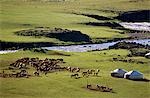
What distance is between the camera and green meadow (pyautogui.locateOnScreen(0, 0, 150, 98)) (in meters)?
49.8

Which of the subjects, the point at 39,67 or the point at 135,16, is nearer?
the point at 39,67

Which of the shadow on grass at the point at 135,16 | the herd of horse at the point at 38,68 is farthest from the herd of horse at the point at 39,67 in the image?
the shadow on grass at the point at 135,16

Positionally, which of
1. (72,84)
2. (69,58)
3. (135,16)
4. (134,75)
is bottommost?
(69,58)

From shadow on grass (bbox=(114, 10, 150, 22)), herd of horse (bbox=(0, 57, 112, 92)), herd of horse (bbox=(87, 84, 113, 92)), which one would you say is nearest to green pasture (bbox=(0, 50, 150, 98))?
herd of horse (bbox=(87, 84, 113, 92))

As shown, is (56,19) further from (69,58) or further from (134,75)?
(134,75)

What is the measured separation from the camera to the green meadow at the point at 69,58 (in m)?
49.8

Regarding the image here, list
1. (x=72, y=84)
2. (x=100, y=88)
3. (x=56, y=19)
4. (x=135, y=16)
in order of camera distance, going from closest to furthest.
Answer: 1. (x=100, y=88)
2. (x=72, y=84)
3. (x=56, y=19)
4. (x=135, y=16)

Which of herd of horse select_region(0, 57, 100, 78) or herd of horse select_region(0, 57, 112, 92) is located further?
herd of horse select_region(0, 57, 100, 78)

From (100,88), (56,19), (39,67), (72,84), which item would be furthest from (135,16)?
(100,88)

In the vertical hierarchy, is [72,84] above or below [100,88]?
above

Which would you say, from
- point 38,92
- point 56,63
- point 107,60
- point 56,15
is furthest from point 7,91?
point 56,15

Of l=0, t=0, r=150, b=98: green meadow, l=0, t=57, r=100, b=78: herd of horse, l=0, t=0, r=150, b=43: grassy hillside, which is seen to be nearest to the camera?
l=0, t=0, r=150, b=98: green meadow

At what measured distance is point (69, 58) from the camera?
73000 millimetres

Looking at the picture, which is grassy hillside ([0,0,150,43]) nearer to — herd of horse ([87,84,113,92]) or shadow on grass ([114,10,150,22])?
shadow on grass ([114,10,150,22])
